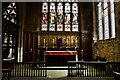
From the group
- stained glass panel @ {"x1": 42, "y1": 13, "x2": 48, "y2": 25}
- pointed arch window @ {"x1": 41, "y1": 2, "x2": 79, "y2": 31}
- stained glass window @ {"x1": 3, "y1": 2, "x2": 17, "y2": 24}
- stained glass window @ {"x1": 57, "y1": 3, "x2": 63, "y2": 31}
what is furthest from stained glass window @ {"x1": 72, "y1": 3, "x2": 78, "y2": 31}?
stained glass window @ {"x1": 3, "y1": 2, "x2": 17, "y2": 24}

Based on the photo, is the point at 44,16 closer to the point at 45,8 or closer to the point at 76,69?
the point at 45,8

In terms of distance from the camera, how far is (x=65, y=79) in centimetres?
684

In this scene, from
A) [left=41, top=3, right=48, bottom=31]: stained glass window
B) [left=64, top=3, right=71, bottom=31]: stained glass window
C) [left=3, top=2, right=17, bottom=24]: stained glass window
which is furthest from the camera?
[left=64, top=3, right=71, bottom=31]: stained glass window

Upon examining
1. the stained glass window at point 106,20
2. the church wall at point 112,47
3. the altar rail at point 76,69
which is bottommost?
the altar rail at point 76,69

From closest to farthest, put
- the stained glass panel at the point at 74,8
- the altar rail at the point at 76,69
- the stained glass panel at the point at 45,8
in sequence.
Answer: the altar rail at the point at 76,69 → the stained glass panel at the point at 45,8 → the stained glass panel at the point at 74,8

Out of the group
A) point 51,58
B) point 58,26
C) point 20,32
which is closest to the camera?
point 51,58

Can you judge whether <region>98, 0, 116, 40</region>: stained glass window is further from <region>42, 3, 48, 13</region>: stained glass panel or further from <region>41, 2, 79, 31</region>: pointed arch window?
<region>42, 3, 48, 13</region>: stained glass panel

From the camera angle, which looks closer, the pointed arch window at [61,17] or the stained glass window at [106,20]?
the stained glass window at [106,20]

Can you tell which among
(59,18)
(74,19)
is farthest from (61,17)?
(74,19)

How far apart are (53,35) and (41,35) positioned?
84 cm

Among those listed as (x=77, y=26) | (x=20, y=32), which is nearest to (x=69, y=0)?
(x=77, y=26)

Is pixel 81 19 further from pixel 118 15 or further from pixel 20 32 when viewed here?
pixel 118 15

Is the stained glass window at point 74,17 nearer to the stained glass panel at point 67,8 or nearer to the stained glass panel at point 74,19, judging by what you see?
the stained glass panel at point 74,19

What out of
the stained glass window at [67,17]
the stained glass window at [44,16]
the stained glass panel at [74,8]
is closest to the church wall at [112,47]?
the stained glass window at [67,17]
